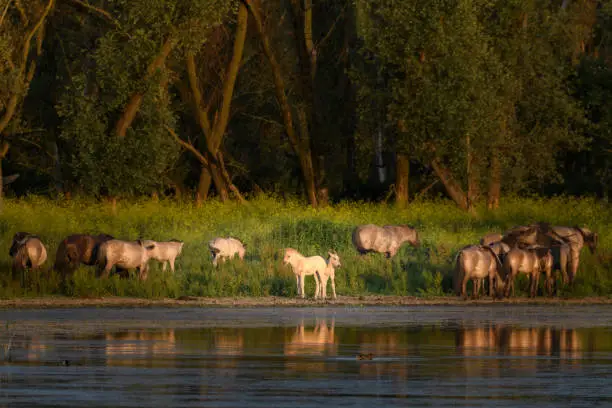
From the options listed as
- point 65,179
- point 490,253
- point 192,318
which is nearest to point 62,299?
point 192,318

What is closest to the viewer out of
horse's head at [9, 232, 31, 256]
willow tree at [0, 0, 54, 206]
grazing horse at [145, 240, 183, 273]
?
horse's head at [9, 232, 31, 256]

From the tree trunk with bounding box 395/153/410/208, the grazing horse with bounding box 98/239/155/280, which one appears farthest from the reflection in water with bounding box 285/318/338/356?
the tree trunk with bounding box 395/153/410/208

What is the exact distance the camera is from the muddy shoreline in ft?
93.0

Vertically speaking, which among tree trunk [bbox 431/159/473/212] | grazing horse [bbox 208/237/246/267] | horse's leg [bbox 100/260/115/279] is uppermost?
tree trunk [bbox 431/159/473/212]

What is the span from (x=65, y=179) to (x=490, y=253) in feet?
96.2

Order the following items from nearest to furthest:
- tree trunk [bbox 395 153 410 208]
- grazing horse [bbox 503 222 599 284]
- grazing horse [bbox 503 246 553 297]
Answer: grazing horse [bbox 503 246 553 297] → grazing horse [bbox 503 222 599 284] → tree trunk [bbox 395 153 410 208]

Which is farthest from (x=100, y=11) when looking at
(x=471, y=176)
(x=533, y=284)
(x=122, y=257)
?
(x=533, y=284)

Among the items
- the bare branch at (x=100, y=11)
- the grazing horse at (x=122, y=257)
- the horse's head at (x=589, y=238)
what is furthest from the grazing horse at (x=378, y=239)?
the bare branch at (x=100, y=11)

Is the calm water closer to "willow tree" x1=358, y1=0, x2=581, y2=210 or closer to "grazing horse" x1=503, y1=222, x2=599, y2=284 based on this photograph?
"grazing horse" x1=503, y1=222, x2=599, y2=284

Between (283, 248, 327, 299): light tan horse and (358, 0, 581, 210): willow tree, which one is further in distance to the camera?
(358, 0, 581, 210): willow tree

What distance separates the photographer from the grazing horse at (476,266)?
94.6ft

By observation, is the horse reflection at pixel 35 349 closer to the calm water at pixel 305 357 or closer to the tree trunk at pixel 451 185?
the calm water at pixel 305 357

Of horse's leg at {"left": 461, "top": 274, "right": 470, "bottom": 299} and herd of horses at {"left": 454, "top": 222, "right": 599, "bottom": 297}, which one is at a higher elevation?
herd of horses at {"left": 454, "top": 222, "right": 599, "bottom": 297}

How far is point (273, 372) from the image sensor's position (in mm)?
17094
